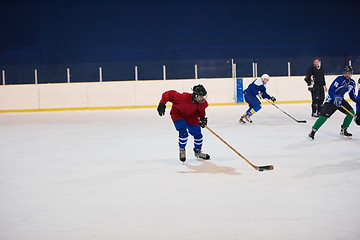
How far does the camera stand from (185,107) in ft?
16.4

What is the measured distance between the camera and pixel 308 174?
4.34 m

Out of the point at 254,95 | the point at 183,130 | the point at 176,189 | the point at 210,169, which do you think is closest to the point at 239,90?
the point at 254,95

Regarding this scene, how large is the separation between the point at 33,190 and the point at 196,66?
12.8 metres

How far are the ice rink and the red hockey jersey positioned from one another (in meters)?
0.46

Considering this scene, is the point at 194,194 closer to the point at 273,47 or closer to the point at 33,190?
the point at 33,190

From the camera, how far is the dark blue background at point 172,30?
18.0 metres

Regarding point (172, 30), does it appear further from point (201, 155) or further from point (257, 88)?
point (201, 155)

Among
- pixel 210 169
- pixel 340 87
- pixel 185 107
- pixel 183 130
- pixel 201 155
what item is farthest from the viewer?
pixel 340 87

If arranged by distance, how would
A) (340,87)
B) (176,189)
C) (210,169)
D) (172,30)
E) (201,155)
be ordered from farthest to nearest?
(172,30) < (340,87) < (201,155) < (210,169) < (176,189)

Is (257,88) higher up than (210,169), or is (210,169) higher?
(257,88)

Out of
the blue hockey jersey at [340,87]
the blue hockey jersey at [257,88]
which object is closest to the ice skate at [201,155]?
the blue hockey jersey at [340,87]

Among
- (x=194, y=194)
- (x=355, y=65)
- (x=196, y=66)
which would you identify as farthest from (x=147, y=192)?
(x=355, y=65)

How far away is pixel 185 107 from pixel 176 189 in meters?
1.32

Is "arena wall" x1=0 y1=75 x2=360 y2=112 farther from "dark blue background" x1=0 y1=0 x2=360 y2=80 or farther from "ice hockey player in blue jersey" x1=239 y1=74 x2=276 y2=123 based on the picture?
"ice hockey player in blue jersey" x1=239 y1=74 x2=276 y2=123
